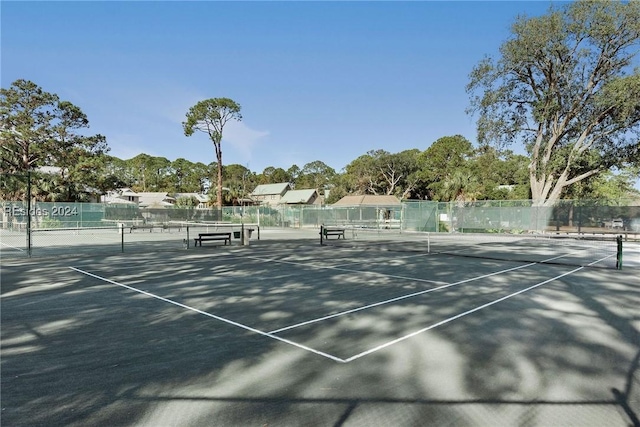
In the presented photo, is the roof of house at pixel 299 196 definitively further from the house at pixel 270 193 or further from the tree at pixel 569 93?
the tree at pixel 569 93

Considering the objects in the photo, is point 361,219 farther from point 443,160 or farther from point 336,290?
point 443,160

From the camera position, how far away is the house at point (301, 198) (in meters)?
88.2

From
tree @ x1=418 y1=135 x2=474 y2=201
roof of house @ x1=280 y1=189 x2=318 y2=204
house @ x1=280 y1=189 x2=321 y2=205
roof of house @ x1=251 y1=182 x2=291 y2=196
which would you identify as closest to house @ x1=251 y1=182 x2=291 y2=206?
roof of house @ x1=251 y1=182 x2=291 y2=196

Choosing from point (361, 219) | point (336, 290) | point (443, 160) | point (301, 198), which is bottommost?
point (336, 290)

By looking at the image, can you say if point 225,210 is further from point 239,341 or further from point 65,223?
point 239,341

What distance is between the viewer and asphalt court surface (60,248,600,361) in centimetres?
611

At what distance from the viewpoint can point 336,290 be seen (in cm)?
912

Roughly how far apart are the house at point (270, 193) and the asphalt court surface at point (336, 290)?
82832mm

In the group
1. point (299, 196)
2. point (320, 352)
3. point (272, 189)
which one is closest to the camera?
point (320, 352)

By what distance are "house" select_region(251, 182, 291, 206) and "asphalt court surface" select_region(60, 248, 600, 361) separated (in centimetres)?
8283

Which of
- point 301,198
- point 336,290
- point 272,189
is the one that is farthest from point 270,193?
point 336,290

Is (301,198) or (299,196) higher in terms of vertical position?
(299,196)

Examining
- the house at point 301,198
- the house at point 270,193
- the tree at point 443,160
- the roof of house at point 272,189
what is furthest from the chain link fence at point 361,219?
the roof of house at point 272,189

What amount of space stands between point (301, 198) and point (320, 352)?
276 ft
